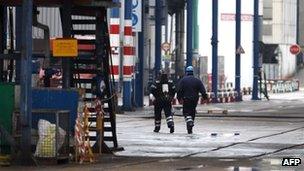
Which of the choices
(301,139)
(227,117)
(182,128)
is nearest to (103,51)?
(301,139)

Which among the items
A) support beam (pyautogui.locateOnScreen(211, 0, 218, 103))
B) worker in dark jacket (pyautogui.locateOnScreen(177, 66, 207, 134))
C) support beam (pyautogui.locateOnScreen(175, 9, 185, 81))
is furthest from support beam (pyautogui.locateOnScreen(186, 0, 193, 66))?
worker in dark jacket (pyautogui.locateOnScreen(177, 66, 207, 134))

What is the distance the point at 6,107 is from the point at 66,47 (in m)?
1.65

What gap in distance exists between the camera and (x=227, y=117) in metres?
31.3

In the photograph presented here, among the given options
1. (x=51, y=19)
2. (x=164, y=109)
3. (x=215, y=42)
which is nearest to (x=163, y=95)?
(x=164, y=109)

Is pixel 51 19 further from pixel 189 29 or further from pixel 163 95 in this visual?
pixel 163 95

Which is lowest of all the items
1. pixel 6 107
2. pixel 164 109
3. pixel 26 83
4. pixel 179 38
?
pixel 164 109

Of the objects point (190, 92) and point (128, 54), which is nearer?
point (190, 92)

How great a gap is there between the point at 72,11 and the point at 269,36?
228 ft

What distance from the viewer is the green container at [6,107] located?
52.0ft

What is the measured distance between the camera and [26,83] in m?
15.1

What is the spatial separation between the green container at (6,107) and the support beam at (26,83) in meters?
0.72

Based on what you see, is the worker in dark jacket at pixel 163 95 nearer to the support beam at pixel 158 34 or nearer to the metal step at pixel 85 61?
the metal step at pixel 85 61

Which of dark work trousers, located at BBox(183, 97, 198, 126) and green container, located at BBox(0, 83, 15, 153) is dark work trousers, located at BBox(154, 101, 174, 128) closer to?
dark work trousers, located at BBox(183, 97, 198, 126)

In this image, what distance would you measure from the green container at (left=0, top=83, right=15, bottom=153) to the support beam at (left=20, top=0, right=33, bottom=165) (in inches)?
28.2
